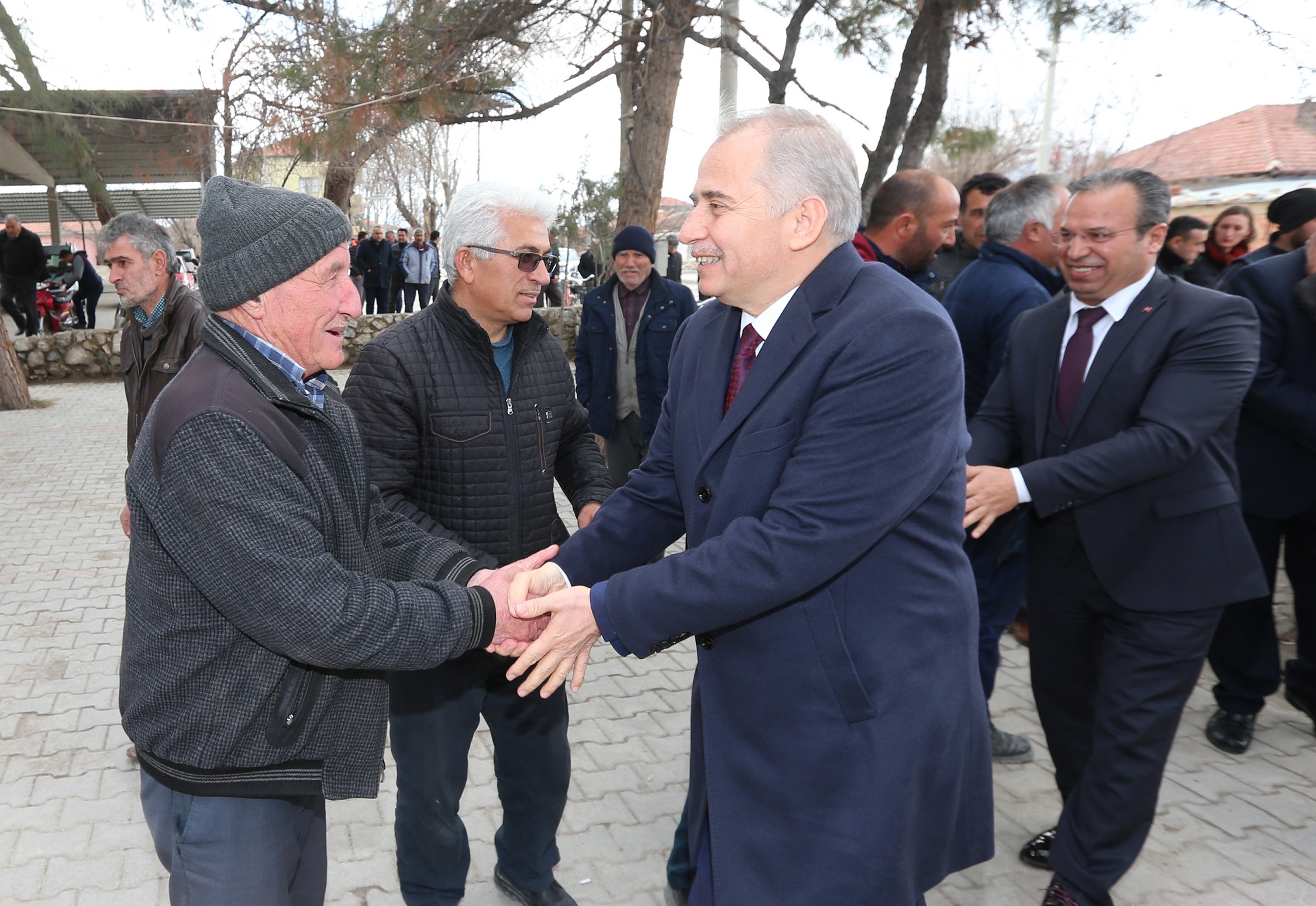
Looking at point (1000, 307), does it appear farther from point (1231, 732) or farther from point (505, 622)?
point (505, 622)

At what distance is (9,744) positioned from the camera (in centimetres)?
418

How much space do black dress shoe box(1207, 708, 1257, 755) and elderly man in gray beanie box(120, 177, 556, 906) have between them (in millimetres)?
3541

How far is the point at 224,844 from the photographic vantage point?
1882mm

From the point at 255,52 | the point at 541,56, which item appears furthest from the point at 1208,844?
the point at 255,52

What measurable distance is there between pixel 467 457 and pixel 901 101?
211 inches

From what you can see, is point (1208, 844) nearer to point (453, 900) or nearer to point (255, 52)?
point (453, 900)

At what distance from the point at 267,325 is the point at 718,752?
1246 millimetres

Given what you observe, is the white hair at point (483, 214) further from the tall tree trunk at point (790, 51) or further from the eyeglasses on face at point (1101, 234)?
the tall tree trunk at point (790, 51)

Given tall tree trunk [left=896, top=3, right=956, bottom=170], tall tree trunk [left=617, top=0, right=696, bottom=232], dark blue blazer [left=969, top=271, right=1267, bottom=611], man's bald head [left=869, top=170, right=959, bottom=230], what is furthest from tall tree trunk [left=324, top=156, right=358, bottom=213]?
dark blue blazer [left=969, top=271, right=1267, bottom=611]

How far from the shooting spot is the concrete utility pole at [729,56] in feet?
24.1

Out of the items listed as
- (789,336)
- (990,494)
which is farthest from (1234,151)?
(789,336)

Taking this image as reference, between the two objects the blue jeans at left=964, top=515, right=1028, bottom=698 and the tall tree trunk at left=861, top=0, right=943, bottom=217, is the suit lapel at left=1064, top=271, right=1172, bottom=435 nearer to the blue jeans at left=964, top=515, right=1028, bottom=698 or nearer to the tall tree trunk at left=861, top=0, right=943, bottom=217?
the blue jeans at left=964, top=515, right=1028, bottom=698

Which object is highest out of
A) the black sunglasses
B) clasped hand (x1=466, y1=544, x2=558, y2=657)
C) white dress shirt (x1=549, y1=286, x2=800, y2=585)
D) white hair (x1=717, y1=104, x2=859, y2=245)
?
white hair (x1=717, y1=104, x2=859, y2=245)

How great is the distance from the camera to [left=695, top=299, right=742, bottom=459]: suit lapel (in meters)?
2.07
